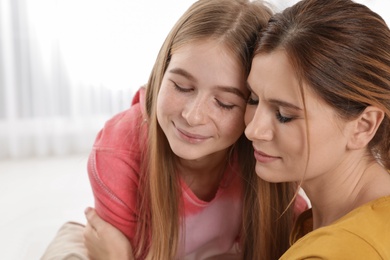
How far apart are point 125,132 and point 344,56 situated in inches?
26.6

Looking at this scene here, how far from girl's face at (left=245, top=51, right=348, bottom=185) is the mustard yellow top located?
13 centimetres

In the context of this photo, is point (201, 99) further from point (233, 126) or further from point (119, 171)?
point (119, 171)

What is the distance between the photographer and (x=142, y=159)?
1756 mm

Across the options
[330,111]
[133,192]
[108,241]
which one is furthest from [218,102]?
[108,241]

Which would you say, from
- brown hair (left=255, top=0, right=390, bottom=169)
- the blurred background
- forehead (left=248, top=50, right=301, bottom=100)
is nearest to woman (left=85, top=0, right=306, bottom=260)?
forehead (left=248, top=50, right=301, bottom=100)

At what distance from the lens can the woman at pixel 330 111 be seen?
50.3 inches

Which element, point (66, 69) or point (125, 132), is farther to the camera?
point (66, 69)

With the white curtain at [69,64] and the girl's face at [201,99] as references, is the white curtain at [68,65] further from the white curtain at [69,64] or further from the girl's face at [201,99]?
the girl's face at [201,99]

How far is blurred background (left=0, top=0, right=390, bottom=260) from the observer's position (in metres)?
3.22

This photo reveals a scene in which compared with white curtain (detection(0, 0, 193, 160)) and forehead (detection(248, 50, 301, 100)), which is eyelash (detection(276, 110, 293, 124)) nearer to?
forehead (detection(248, 50, 301, 100))

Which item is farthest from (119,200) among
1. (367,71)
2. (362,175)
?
(367,71)

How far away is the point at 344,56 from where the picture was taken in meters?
1.29

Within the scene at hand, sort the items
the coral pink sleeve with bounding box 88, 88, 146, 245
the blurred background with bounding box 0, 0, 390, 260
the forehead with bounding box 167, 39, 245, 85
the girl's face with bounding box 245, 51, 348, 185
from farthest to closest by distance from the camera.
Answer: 1. the blurred background with bounding box 0, 0, 390, 260
2. the coral pink sleeve with bounding box 88, 88, 146, 245
3. the forehead with bounding box 167, 39, 245, 85
4. the girl's face with bounding box 245, 51, 348, 185

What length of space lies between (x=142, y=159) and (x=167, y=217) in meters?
0.16
